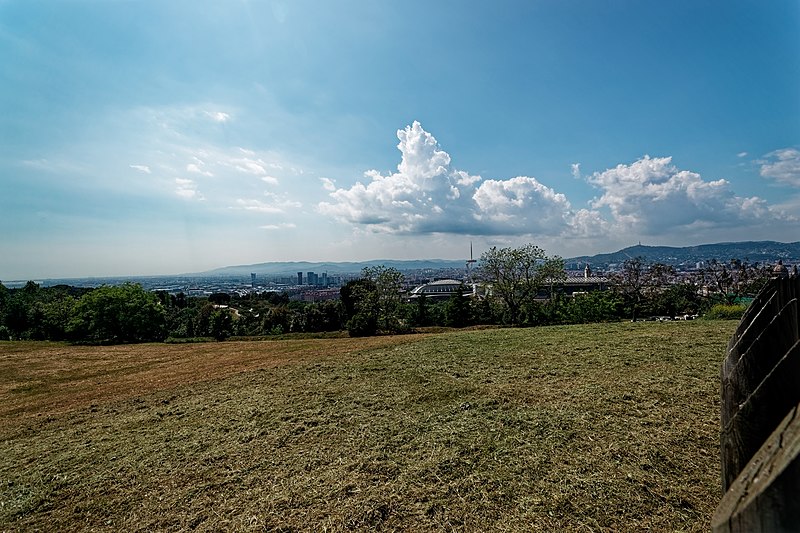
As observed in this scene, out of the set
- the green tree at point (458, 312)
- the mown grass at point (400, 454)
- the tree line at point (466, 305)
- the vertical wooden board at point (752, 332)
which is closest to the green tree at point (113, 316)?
the tree line at point (466, 305)

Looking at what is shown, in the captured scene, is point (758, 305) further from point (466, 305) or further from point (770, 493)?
point (466, 305)

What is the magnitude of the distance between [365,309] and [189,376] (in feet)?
57.6

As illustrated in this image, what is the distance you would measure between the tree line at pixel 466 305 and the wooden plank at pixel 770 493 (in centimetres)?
2598

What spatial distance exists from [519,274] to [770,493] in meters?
29.0

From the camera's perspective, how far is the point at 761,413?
0.93m

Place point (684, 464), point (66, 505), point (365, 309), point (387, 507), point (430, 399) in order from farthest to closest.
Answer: point (365, 309) → point (430, 399) → point (66, 505) → point (684, 464) → point (387, 507)

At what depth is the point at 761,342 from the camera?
1100 millimetres

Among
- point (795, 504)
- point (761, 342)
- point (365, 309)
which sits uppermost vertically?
point (761, 342)

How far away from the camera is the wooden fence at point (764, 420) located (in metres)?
0.63

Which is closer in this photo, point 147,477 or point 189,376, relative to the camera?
point 147,477

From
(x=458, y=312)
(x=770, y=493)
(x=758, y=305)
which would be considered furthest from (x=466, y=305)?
(x=770, y=493)

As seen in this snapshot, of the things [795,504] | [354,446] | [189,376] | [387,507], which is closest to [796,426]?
[795,504]

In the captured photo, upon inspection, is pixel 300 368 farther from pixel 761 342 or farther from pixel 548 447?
pixel 761 342

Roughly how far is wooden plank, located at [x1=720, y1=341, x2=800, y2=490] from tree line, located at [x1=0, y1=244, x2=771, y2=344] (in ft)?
84.3
